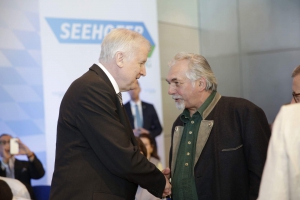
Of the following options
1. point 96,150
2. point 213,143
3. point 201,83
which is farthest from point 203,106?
point 96,150

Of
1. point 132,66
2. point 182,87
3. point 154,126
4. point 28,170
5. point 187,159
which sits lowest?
point 28,170

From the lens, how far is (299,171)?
4.59 ft

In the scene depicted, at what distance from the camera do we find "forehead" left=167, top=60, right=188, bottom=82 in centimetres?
290

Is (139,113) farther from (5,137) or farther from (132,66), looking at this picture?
(132,66)

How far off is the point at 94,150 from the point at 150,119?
397 cm

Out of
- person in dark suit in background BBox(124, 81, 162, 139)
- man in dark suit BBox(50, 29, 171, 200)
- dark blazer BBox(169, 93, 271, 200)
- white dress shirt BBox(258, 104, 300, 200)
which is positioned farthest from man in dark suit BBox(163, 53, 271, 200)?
person in dark suit in background BBox(124, 81, 162, 139)

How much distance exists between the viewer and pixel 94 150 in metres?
2.32

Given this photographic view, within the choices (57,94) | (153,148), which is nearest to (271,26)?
(153,148)

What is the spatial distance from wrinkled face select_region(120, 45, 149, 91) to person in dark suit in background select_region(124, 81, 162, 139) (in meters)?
3.62

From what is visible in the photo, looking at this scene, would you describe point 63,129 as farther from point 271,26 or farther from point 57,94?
point 271,26

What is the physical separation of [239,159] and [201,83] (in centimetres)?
53

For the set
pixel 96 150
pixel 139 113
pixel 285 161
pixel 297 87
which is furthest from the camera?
pixel 139 113

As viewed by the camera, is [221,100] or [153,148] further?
[153,148]

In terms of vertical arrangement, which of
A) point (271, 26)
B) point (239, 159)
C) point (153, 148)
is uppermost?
point (271, 26)
